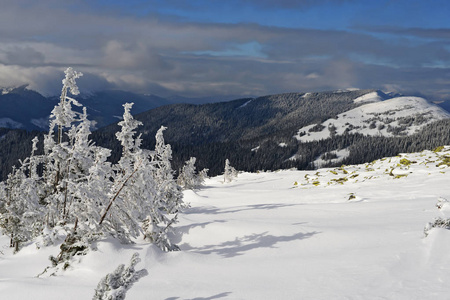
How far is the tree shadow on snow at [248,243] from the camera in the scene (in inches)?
469

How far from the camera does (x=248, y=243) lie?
1247 cm

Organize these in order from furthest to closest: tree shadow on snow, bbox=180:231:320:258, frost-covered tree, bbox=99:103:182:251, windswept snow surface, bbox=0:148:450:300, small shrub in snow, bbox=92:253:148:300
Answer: tree shadow on snow, bbox=180:231:320:258 → frost-covered tree, bbox=99:103:182:251 → windswept snow surface, bbox=0:148:450:300 → small shrub in snow, bbox=92:253:148:300

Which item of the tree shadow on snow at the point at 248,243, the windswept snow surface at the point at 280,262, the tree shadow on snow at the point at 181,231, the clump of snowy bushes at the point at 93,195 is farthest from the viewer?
the tree shadow on snow at the point at 181,231

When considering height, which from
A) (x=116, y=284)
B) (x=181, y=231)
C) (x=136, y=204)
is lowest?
(x=181, y=231)

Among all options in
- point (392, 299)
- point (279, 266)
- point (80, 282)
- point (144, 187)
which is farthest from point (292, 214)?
point (80, 282)

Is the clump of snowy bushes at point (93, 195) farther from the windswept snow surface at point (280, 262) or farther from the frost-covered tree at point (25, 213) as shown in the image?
the windswept snow surface at point (280, 262)

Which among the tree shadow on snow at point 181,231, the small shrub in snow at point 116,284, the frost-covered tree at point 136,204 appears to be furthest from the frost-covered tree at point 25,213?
the small shrub in snow at point 116,284

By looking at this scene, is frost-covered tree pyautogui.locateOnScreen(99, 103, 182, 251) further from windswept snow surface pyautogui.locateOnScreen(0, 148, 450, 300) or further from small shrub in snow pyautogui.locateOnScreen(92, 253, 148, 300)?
small shrub in snow pyautogui.locateOnScreen(92, 253, 148, 300)

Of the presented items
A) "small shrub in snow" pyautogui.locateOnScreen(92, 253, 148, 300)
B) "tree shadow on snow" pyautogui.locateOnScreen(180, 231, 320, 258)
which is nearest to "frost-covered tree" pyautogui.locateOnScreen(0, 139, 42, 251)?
"tree shadow on snow" pyautogui.locateOnScreen(180, 231, 320, 258)

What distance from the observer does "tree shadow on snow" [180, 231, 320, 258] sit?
39.1ft

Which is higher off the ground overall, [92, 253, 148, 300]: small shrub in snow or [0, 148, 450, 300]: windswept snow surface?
[92, 253, 148, 300]: small shrub in snow

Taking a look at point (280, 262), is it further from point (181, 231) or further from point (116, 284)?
point (181, 231)

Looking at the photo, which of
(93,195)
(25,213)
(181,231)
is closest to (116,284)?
(93,195)

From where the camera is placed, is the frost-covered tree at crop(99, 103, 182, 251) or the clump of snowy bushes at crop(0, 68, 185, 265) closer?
the clump of snowy bushes at crop(0, 68, 185, 265)
